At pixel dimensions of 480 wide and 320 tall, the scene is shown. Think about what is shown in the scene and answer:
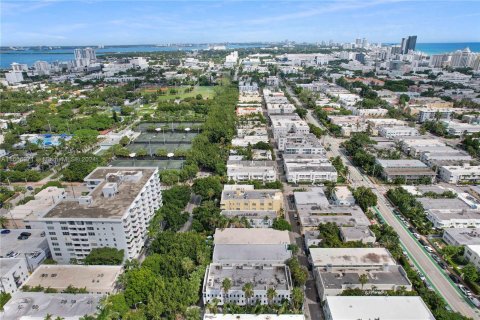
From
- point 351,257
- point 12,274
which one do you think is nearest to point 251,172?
point 351,257

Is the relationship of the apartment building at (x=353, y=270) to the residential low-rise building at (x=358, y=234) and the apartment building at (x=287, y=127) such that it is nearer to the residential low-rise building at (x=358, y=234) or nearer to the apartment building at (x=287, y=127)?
the residential low-rise building at (x=358, y=234)

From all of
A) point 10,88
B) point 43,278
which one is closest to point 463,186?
point 43,278

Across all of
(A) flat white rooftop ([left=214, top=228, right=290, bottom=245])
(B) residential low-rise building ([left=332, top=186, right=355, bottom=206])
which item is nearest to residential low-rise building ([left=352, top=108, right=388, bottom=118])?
(B) residential low-rise building ([left=332, top=186, right=355, bottom=206])

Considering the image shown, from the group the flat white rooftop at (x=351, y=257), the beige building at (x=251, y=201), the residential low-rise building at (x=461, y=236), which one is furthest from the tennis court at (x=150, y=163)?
the residential low-rise building at (x=461, y=236)

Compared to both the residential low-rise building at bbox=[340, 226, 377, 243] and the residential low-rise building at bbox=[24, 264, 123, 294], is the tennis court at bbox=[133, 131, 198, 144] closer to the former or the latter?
the residential low-rise building at bbox=[24, 264, 123, 294]

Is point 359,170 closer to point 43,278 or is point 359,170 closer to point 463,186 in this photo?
point 463,186

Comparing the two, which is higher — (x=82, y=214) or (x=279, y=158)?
(x=82, y=214)

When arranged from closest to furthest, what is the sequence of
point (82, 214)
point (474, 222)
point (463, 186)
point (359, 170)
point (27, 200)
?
point (82, 214), point (474, 222), point (27, 200), point (463, 186), point (359, 170)
